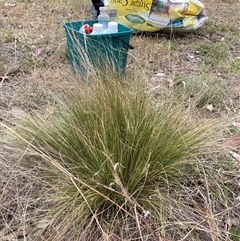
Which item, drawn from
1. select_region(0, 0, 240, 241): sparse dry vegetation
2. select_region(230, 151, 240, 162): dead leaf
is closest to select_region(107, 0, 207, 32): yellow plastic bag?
select_region(0, 0, 240, 241): sparse dry vegetation

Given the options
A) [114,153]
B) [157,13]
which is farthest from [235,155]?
[157,13]

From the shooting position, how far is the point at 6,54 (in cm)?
280

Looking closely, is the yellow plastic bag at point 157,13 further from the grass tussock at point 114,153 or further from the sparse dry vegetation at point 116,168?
the grass tussock at point 114,153

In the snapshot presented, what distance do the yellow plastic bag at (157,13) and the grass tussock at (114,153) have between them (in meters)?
1.74

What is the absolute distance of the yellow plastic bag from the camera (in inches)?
124

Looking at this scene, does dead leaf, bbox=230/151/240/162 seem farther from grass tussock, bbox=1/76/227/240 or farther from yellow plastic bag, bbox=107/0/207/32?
yellow plastic bag, bbox=107/0/207/32

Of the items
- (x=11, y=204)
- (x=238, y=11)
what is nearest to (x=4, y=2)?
(x=238, y=11)

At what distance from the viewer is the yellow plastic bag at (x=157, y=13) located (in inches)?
124

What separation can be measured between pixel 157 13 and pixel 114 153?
2090 millimetres

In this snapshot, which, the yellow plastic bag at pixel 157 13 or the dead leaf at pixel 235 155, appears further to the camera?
the yellow plastic bag at pixel 157 13

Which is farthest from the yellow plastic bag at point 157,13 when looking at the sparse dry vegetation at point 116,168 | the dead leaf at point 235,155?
the dead leaf at point 235,155

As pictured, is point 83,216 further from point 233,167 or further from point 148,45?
point 148,45

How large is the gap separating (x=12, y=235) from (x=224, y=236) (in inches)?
25.5

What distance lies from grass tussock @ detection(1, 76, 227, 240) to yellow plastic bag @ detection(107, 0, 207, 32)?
5.70 ft
